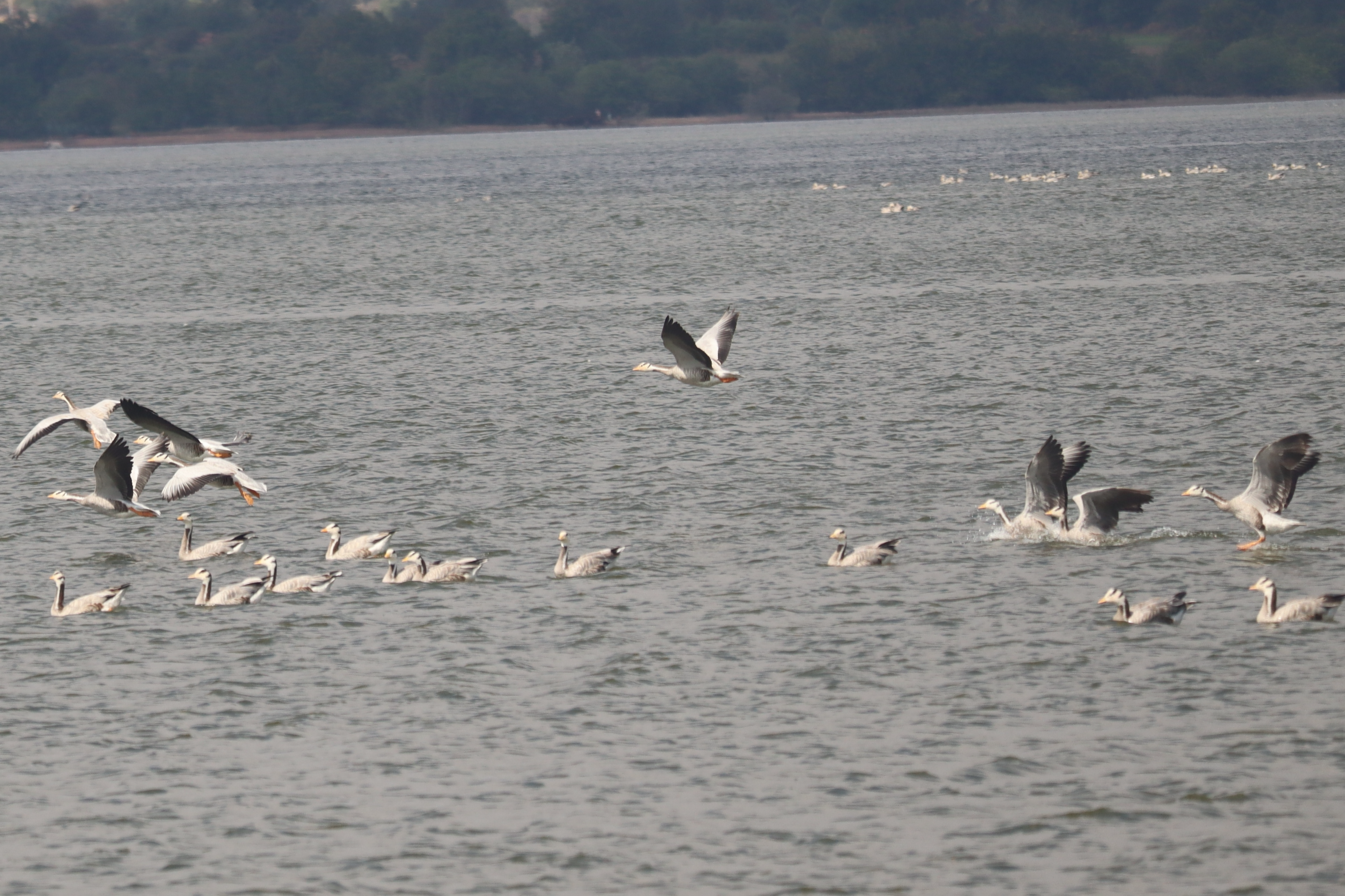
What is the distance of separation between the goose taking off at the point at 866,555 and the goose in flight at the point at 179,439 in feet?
28.8

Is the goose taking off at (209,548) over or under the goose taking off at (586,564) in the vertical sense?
under

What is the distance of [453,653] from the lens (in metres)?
18.9

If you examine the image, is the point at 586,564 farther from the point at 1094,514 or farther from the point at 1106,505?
the point at 1106,505

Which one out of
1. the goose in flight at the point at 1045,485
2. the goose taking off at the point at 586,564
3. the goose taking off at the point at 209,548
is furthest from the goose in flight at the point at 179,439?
the goose in flight at the point at 1045,485

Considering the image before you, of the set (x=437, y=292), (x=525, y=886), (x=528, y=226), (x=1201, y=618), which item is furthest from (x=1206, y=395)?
(x=528, y=226)

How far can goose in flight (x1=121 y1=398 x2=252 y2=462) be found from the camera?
75.5ft

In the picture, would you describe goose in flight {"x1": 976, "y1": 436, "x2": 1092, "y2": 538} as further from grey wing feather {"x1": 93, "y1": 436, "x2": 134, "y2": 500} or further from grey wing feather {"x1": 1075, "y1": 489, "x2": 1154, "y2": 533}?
grey wing feather {"x1": 93, "y1": 436, "x2": 134, "y2": 500}

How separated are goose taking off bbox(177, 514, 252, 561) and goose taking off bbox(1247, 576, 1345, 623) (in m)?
12.5

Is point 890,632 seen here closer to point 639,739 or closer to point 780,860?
point 639,739

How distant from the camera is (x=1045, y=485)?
2209 centimetres

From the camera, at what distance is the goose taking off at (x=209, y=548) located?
23.2 m

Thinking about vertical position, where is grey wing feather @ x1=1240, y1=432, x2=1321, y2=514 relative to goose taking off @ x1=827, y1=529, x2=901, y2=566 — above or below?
above

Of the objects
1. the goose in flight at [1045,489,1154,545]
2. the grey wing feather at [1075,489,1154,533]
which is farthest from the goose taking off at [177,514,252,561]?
the grey wing feather at [1075,489,1154,533]

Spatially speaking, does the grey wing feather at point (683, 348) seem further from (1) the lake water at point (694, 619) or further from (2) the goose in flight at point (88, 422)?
(2) the goose in flight at point (88, 422)
